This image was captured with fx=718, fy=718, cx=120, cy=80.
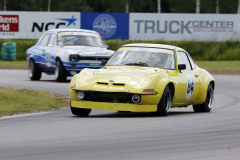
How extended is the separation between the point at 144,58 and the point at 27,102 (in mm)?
3010

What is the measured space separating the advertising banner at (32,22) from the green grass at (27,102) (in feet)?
71.3

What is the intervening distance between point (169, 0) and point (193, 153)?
68240 millimetres

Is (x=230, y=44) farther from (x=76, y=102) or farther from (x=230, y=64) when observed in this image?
(x=76, y=102)

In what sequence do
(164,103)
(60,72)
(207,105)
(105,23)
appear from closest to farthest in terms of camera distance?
(164,103) < (207,105) < (60,72) < (105,23)

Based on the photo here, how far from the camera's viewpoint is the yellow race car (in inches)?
459

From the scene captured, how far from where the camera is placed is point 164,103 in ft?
39.2

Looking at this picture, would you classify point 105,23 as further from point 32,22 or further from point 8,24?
point 8,24

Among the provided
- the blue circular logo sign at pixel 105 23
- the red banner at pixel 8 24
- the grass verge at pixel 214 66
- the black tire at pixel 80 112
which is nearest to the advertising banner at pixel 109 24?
the blue circular logo sign at pixel 105 23

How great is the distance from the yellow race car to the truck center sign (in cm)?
2529

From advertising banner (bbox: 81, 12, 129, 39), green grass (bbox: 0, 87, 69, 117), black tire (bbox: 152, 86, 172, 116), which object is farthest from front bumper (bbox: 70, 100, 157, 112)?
advertising banner (bbox: 81, 12, 129, 39)

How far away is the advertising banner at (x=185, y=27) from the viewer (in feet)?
128

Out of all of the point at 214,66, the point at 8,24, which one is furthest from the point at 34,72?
the point at 8,24

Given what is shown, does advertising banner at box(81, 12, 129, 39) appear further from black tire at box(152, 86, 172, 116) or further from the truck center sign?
black tire at box(152, 86, 172, 116)

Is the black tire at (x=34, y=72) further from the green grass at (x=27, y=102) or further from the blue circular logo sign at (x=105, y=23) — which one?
the blue circular logo sign at (x=105, y=23)
